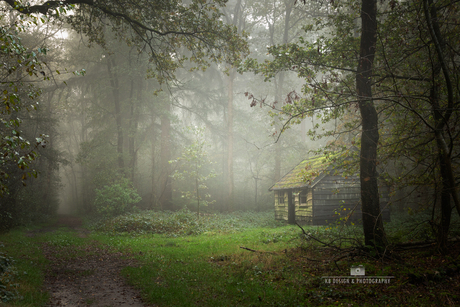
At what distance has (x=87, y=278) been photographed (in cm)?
834

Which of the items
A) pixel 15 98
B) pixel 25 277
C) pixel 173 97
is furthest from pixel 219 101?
pixel 15 98

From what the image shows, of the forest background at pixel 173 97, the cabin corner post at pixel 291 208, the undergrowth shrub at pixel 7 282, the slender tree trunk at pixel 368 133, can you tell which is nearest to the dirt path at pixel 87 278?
the undergrowth shrub at pixel 7 282

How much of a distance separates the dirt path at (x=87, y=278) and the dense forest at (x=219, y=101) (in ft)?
11.8

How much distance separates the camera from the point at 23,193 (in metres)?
18.9

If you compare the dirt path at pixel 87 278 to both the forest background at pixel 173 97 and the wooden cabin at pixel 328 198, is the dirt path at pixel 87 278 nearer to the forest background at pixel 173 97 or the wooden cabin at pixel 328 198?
the forest background at pixel 173 97

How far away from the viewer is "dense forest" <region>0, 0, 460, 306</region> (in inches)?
318

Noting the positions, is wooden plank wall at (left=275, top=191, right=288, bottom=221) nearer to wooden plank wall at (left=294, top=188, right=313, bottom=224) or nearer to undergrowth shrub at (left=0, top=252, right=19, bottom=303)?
wooden plank wall at (left=294, top=188, right=313, bottom=224)

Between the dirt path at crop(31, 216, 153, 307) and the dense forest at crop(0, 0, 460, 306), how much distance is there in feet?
11.8

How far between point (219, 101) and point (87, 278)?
2382 centimetres

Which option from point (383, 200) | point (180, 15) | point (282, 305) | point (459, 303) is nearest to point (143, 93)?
point (180, 15)

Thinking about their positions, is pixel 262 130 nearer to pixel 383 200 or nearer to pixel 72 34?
pixel 383 200

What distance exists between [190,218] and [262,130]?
20151 mm

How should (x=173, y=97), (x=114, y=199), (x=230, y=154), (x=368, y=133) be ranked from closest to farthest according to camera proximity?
(x=368, y=133)
(x=173, y=97)
(x=114, y=199)
(x=230, y=154)

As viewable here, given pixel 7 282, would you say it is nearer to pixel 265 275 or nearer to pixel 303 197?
pixel 265 275
